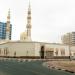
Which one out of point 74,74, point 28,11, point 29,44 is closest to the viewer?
point 74,74

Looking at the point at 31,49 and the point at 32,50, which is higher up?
the point at 31,49

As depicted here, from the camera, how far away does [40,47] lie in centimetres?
12425

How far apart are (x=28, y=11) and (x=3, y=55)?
1170 inches

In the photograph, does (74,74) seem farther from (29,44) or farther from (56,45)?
(56,45)

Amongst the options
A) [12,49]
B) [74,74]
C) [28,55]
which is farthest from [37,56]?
[74,74]

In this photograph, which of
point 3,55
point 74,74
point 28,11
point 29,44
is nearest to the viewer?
point 74,74

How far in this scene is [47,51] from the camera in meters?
127

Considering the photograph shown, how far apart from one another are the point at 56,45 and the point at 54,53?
13.9 ft

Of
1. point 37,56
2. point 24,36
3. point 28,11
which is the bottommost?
→ point 37,56

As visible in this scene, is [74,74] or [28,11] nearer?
[74,74]

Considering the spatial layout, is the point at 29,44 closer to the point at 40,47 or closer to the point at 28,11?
the point at 40,47

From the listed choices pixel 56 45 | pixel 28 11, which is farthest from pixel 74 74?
pixel 28 11

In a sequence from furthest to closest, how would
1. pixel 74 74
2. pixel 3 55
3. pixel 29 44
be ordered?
pixel 3 55 → pixel 29 44 → pixel 74 74

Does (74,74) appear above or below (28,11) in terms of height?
below
